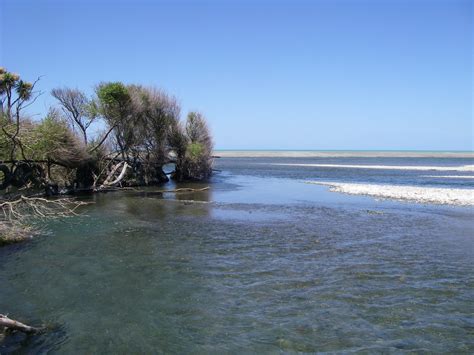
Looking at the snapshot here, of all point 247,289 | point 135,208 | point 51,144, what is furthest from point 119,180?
point 247,289

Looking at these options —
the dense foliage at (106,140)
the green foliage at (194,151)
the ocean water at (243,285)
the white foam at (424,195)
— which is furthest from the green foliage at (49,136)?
the white foam at (424,195)

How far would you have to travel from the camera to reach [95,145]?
3559 centimetres

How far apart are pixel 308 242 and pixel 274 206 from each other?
393 inches

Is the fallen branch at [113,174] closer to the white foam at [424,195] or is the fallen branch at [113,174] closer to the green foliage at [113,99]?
the green foliage at [113,99]

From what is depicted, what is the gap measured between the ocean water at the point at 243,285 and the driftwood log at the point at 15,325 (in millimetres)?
137

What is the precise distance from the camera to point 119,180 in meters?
35.3

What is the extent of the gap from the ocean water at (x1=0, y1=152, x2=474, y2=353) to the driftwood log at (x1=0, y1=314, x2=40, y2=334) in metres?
0.14

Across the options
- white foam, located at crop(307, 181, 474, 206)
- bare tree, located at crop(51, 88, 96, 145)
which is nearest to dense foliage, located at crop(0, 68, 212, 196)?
bare tree, located at crop(51, 88, 96, 145)

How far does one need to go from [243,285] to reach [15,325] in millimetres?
5315

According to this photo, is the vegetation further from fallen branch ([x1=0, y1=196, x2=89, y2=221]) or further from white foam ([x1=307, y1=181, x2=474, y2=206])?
white foam ([x1=307, y1=181, x2=474, y2=206])

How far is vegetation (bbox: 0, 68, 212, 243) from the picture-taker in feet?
78.0

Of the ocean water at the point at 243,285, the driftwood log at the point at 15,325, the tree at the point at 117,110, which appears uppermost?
the tree at the point at 117,110

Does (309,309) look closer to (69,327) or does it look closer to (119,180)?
(69,327)

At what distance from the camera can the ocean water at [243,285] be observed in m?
7.37
